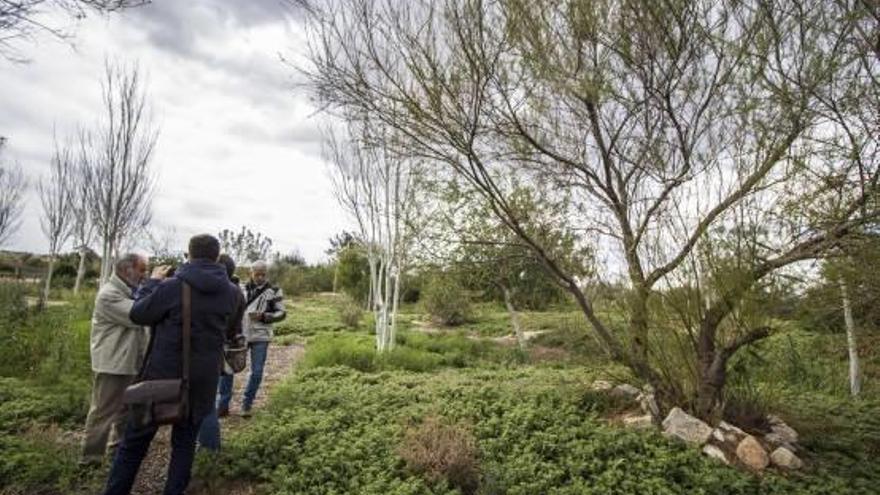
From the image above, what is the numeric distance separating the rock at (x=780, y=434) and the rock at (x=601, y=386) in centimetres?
161

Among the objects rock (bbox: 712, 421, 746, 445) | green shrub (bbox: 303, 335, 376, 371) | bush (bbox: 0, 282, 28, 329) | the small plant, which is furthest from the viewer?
the small plant

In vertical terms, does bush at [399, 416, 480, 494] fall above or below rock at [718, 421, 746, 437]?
below

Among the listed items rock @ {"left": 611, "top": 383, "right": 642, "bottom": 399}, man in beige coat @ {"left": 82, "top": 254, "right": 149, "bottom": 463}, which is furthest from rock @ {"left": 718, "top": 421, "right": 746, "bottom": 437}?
man in beige coat @ {"left": 82, "top": 254, "right": 149, "bottom": 463}

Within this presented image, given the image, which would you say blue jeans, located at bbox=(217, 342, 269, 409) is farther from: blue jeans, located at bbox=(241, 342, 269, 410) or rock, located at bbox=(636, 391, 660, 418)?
rock, located at bbox=(636, 391, 660, 418)

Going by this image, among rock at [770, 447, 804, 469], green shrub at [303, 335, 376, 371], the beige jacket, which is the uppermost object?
the beige jacket

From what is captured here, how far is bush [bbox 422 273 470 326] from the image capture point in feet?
64.9

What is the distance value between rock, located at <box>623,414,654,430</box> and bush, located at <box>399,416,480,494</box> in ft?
5.19

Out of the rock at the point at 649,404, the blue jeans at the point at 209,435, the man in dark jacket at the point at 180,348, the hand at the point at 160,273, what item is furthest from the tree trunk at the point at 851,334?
the hand at the point at 160,273

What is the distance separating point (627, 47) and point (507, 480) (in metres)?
3.78

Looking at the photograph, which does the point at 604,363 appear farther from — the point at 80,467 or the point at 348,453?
the point at 80,467

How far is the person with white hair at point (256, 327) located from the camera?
20.9 ft

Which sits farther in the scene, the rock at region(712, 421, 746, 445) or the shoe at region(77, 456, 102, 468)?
the rock at region(712, 421, 746, 445)

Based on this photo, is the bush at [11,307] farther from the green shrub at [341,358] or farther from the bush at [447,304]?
the bush at [447,304]

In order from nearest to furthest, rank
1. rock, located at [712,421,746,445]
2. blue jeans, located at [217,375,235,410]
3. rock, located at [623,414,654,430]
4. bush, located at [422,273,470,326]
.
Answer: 1. rock, located at [712,421,746,445]
2. rock, located at [623,414,654,430]
3. blue jeans, located at [217,375,235,410]
4. bush, located at [422,273,470,326]
